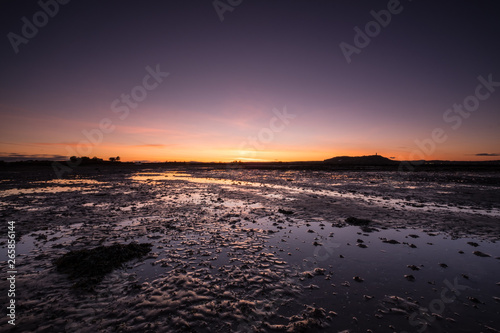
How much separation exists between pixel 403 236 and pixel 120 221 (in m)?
15.5

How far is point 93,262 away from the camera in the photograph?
7062 mm

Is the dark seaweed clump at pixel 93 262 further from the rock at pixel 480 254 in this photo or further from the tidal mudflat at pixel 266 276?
the rock at pixel 480 254

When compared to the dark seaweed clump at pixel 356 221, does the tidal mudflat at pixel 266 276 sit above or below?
below

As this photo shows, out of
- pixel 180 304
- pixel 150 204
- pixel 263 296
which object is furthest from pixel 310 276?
pixel 150 204

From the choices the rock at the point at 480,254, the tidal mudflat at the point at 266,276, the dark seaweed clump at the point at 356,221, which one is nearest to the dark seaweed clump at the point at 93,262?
the tidal mudflat at the point at 266,276

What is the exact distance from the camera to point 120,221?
12.8 m

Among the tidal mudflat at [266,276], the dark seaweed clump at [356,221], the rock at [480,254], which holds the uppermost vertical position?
the dark seaweed clump at [356,221]

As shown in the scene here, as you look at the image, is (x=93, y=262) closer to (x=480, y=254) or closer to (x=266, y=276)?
(x=266, y=276)

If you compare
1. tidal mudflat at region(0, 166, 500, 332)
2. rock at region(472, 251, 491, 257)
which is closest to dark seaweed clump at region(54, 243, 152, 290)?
tidal mudflat at region(0, 166, 500, 332)

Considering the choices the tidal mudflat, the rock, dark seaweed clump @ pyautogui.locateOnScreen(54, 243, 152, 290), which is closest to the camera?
the tidal mudflat

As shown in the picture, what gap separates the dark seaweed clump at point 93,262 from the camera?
6.43 metres

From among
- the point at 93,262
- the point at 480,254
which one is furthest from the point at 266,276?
the point at 480,254

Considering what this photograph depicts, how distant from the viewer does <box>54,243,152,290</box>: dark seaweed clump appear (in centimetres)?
643

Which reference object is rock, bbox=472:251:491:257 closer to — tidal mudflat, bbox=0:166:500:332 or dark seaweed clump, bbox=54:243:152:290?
tidal mudflat, bbox=0:166:500:332
